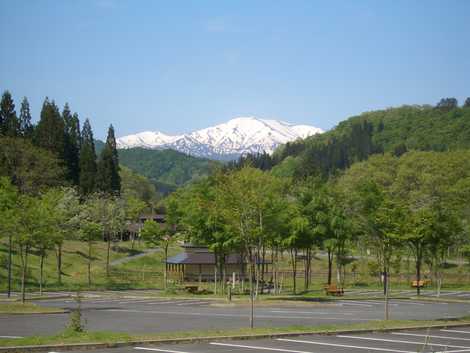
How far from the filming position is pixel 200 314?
84.1ft

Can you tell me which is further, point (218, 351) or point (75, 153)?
point (75, 153)

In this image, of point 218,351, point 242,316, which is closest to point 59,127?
point 242,316

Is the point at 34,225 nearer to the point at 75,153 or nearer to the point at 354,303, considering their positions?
the point at 354,303

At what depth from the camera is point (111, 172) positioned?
79625mm

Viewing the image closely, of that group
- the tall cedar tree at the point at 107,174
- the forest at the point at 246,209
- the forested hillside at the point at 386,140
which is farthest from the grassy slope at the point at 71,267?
the forested hillside at the point at 386,140

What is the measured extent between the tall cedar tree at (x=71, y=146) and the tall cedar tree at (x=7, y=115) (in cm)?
637

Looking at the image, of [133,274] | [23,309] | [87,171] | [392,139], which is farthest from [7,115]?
[392,139]

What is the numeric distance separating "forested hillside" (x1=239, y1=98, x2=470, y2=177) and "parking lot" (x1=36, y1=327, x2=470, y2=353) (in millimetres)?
114861

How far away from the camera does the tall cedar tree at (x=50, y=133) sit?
7450cm

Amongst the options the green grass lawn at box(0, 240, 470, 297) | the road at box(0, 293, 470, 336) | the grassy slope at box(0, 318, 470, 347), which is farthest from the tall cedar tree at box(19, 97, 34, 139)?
the grassy slope at box(0, 318, 470, 347)

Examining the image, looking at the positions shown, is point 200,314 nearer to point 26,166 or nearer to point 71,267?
point 71,267

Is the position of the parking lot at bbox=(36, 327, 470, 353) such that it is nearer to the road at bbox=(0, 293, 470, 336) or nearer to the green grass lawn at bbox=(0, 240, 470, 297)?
the road at bbox=(0, 293, 470, 336)

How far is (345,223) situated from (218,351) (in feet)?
94.1

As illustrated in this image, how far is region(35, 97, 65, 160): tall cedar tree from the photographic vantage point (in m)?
74.5
